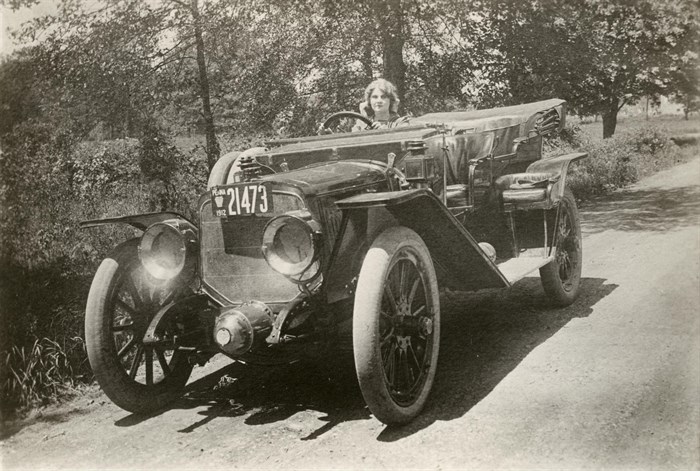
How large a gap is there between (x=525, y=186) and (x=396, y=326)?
2.21 m

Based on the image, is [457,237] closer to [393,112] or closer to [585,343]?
[585,343]

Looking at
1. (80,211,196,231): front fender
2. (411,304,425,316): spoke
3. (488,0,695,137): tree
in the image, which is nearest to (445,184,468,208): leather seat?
(411,304,425,316): spoke

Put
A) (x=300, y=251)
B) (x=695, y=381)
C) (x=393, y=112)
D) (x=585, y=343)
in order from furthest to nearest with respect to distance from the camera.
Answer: (x=393, y=112) → (x=585, y=343) → (x=695, y=381) → (x=300, y=251)

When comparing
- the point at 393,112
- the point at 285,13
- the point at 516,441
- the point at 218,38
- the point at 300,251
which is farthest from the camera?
the point at 285,13

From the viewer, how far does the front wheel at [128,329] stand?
370 cm

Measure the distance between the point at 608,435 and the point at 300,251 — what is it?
69.3 inches

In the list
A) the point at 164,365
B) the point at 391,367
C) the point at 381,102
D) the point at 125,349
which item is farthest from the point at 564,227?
the point at 125,349

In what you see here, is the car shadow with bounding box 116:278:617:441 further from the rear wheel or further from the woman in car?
the woman in car

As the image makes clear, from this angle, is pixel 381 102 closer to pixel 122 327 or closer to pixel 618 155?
pixel 122 327

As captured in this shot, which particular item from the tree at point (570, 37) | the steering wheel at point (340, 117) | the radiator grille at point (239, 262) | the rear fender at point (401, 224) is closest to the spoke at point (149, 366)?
the radiator grille at point (239, 262)

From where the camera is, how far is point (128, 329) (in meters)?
3.95

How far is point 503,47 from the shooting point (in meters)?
9.96

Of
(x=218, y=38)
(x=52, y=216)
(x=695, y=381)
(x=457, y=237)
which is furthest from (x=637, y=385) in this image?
(x=218, y=38)

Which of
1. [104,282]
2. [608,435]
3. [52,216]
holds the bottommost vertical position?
[608,435]
